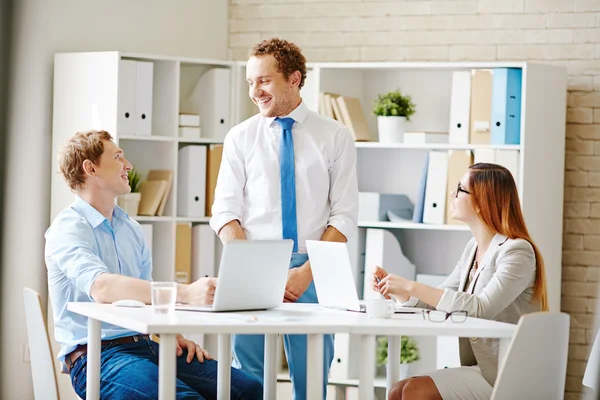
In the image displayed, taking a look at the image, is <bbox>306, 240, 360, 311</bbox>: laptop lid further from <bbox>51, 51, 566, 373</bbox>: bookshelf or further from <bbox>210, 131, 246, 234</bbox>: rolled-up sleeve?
<bbox>51, 51, 566, 373</bbox>: bookshelf

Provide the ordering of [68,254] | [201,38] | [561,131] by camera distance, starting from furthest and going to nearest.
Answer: [201,38] < [561,131] < [68,254]

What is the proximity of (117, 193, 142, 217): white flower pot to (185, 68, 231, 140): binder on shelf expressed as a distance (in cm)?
51

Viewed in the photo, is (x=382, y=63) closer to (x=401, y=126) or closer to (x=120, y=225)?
(x=401, y=126)

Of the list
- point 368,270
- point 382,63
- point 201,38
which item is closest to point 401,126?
point 382,63

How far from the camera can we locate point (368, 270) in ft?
14.4

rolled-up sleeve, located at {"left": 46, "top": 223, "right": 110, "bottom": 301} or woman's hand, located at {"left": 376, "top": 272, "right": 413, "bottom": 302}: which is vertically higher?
rolled-up sleeve, located at {"left": 46, "top": 223, "right": 110, "bottom": 301}

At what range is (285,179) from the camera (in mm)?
3123

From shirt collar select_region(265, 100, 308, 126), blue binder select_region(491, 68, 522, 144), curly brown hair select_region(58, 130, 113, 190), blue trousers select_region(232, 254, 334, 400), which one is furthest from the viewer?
blue binder select_region(491, 68, 522, 144)

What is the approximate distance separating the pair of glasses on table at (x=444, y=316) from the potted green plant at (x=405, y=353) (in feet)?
6.19

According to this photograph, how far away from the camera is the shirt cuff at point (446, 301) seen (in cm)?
255

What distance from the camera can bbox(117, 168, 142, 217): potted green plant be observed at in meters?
4.32

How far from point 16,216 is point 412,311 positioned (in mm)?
2352

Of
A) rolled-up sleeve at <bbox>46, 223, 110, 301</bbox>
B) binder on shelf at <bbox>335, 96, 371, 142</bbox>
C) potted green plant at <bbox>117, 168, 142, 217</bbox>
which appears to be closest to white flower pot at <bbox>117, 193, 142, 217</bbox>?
potted green plant at <bbox>117, 168, 142, 217</bbox>

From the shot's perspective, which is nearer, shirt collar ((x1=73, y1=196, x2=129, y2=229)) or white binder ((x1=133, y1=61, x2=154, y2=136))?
shirt collar ((x1=73, y1=196, x2=129, y2=229))
